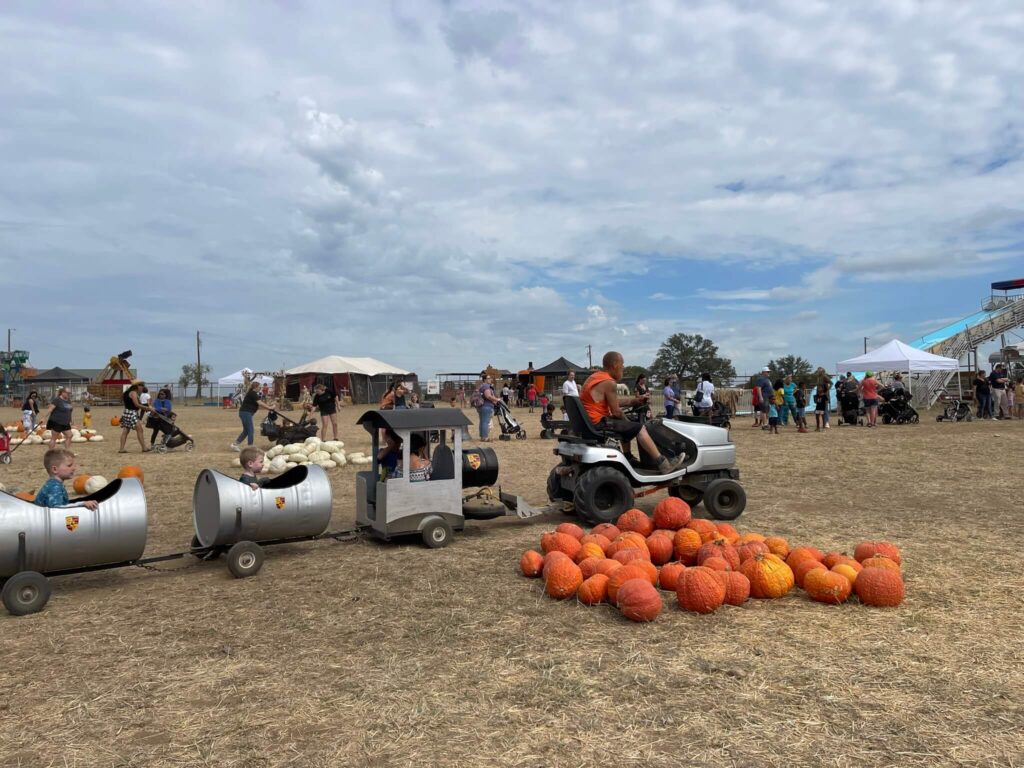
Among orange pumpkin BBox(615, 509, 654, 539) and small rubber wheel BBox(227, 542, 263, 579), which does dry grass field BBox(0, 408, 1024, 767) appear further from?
orange pumpkin BBox(615, 509, 654, 539)

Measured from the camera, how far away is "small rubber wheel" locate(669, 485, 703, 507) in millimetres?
8258

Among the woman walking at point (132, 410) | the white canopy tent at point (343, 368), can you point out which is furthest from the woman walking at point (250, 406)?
the white canopy tent at point (343, 368)

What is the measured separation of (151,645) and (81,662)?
36 cm

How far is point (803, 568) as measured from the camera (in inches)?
195

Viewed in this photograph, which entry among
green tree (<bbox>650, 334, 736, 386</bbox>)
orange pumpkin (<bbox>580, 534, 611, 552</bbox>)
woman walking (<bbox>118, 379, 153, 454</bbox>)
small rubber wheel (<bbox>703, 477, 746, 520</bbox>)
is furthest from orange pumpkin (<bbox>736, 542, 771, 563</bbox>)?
green tree (<bbox>650, 334, 736, 386</bbox>)

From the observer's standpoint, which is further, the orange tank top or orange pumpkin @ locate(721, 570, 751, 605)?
the orange tank top

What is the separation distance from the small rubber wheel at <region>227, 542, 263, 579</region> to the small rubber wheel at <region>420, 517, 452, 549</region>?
1.45 m

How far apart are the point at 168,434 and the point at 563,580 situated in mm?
13021

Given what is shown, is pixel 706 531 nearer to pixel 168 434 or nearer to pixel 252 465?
pixel 252 465

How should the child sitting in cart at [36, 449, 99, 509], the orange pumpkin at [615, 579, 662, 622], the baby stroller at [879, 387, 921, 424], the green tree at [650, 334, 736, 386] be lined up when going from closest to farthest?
1. the orange pumpkin at [615, 579, 662, 622]
2. the child sitting in cart at [36, 449, 99, 509]
3. the baby stroller at [879, 387, 921, 424]
4. the green tree at [650, 334, 736, 386]

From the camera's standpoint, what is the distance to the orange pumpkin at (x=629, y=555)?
518 centimetres

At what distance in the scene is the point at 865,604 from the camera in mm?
4641

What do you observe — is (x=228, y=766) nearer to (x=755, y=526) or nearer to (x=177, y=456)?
(x=755, y=526)

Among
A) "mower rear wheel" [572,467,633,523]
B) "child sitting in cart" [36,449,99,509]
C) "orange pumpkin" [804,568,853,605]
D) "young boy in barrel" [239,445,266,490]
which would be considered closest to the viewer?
"orange pumpkin" [804,568,853,605]
